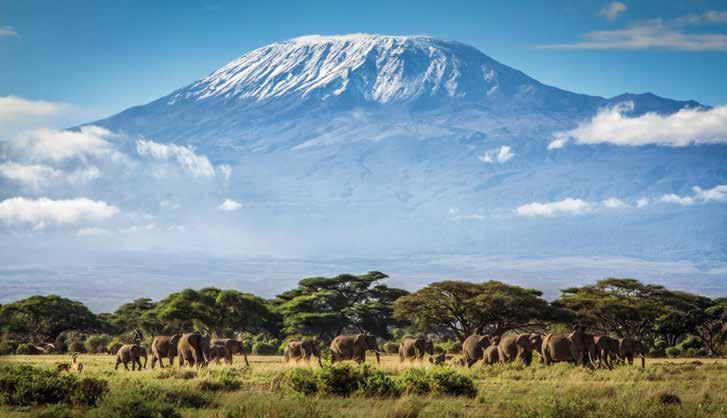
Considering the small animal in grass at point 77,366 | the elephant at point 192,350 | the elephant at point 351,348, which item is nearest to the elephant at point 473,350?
the elephant at point 351,348

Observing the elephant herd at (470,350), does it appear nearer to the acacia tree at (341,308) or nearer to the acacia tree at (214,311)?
the acacia tree at (214,311)

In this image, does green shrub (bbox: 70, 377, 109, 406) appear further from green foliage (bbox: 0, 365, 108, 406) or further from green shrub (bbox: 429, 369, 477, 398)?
green shrub (bbox: 429, 369, 477, 398)

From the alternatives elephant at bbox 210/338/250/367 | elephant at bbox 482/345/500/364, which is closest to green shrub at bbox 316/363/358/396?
elephant at bbox 210/338/250/367

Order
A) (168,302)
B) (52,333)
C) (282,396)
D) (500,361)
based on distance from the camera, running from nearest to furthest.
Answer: (282,396) < (500,361) < (168,302) < (52,333)

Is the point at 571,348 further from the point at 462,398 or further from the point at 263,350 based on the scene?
the point at 263,350

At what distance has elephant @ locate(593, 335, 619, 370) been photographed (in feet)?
91.3

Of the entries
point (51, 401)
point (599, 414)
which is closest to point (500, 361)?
point (599, 414)

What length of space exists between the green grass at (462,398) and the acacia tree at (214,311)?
26.8 m

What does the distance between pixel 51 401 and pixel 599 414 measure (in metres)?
10.6

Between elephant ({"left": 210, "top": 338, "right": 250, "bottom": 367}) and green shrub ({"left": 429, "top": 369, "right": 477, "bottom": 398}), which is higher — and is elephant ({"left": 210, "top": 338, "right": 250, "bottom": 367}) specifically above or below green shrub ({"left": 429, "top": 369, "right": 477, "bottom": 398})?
below

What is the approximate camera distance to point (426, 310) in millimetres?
45344

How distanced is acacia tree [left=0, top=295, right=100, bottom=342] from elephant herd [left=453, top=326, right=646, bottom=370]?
37.2 m

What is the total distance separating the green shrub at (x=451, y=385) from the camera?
1984 centimetres

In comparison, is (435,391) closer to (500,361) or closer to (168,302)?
(500,361)
